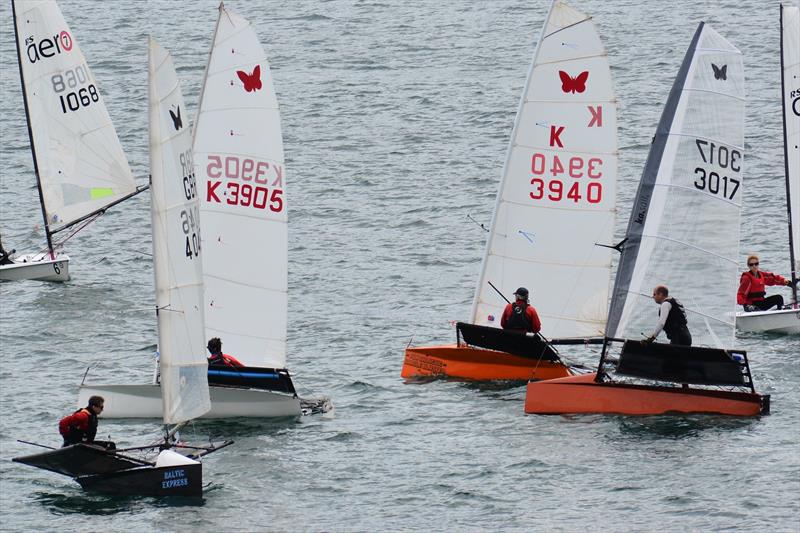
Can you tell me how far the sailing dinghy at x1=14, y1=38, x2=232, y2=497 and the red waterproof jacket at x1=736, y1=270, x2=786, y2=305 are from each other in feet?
43.7

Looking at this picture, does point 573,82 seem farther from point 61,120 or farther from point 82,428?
point 61,120

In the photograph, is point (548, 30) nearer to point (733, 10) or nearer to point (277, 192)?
point (277, 192)

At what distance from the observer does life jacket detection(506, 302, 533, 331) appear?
33406mm

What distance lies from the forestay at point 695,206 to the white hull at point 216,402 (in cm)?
631

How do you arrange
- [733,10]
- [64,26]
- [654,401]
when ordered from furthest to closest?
[733,10]
[64,26]
[654,401]

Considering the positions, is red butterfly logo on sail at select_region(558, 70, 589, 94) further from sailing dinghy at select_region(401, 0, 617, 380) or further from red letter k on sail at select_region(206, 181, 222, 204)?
red letter k on sail at select_region(206, 181, 222, 204)

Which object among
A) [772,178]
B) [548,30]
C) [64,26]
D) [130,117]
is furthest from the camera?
[130,117]

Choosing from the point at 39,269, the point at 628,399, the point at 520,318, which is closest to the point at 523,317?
the point at 520,318

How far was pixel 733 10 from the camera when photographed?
6906 centimetres

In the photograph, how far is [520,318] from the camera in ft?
110

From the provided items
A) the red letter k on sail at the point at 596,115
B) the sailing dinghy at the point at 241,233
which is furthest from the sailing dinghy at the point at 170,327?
the red letter k on sail at the point at 596,115

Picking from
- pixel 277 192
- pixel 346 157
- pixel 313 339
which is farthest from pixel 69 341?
pixel 346 157

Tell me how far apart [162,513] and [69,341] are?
11270mm

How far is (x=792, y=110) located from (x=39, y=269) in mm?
17769
